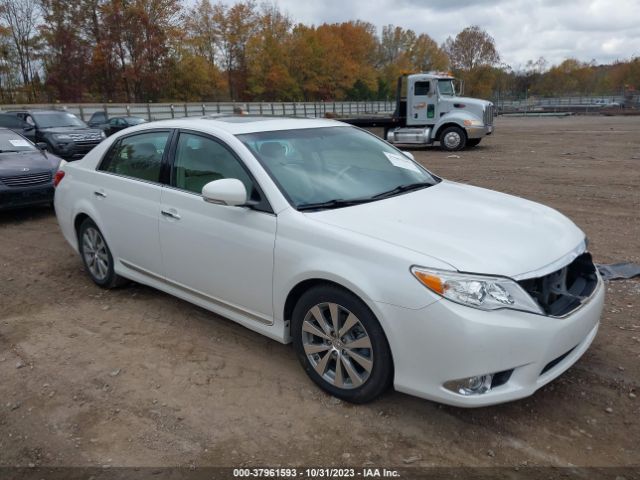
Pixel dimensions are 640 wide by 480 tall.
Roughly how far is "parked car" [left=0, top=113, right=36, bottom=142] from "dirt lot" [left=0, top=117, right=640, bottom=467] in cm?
1123

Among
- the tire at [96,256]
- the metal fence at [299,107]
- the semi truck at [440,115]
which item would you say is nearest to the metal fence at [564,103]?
the metal fence at [299,107]

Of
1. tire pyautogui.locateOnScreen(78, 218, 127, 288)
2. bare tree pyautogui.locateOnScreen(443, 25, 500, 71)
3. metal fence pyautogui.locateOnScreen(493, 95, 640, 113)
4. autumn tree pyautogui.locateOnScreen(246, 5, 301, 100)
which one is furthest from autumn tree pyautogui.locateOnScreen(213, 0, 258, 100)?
tire pyautogui.locateOnScreen(78, 218, 127, 288)

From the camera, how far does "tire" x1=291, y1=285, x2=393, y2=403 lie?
294 cm

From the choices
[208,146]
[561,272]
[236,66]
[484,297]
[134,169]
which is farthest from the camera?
[236,66]

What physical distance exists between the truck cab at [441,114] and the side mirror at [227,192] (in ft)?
53.0

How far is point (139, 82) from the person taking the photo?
1866 inches

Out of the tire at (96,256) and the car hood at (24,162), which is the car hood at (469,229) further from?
the car hood at (24,162)

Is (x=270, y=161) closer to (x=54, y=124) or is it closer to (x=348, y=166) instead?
(x=348, y=166)

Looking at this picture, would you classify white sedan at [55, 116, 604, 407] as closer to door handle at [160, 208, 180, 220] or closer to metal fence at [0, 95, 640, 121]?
door handle at [160, 208, 180, 220]

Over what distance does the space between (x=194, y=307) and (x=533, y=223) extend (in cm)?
289

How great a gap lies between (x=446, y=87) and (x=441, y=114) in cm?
104

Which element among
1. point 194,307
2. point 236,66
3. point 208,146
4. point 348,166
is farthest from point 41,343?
point 236,66

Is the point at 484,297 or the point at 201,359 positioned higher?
the point at 484,297

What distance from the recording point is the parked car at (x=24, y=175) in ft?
26.8
